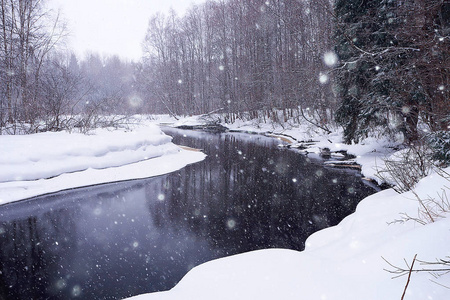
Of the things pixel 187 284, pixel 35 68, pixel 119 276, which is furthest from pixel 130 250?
pixel 35 68

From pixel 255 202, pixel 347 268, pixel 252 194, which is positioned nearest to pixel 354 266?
pixel 347 268

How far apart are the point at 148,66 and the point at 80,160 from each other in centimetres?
4346

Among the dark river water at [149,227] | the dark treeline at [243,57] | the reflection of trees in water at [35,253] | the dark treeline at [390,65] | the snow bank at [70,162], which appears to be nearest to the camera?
the reflection of trees in water at [35,253]

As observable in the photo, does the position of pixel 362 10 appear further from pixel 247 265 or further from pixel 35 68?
pixel 35 68

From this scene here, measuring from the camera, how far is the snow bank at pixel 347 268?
2.10 m

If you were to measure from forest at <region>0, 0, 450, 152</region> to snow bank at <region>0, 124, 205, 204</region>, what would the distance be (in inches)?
103

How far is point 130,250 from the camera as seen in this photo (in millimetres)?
4504

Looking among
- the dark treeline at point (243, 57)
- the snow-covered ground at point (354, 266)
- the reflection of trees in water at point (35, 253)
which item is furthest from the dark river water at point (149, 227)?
the dark treeline at point (243, 57)

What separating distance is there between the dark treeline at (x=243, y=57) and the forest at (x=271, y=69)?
0.15 metres

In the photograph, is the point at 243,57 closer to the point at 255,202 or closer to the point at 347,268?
the point at 255,202

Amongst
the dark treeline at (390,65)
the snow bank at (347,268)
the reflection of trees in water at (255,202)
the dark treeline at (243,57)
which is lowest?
the reflection of trees in water at (255,202)

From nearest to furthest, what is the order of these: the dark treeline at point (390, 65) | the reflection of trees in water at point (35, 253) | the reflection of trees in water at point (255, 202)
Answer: the reflection of trees in water at point (35, 253) < the reflection of trees in water at point (255, 202) < the dark treeline at point (390, 65)

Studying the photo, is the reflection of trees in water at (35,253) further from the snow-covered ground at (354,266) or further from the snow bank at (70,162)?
the snow bank at (70,162)

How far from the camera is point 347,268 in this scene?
2631 millimetres
